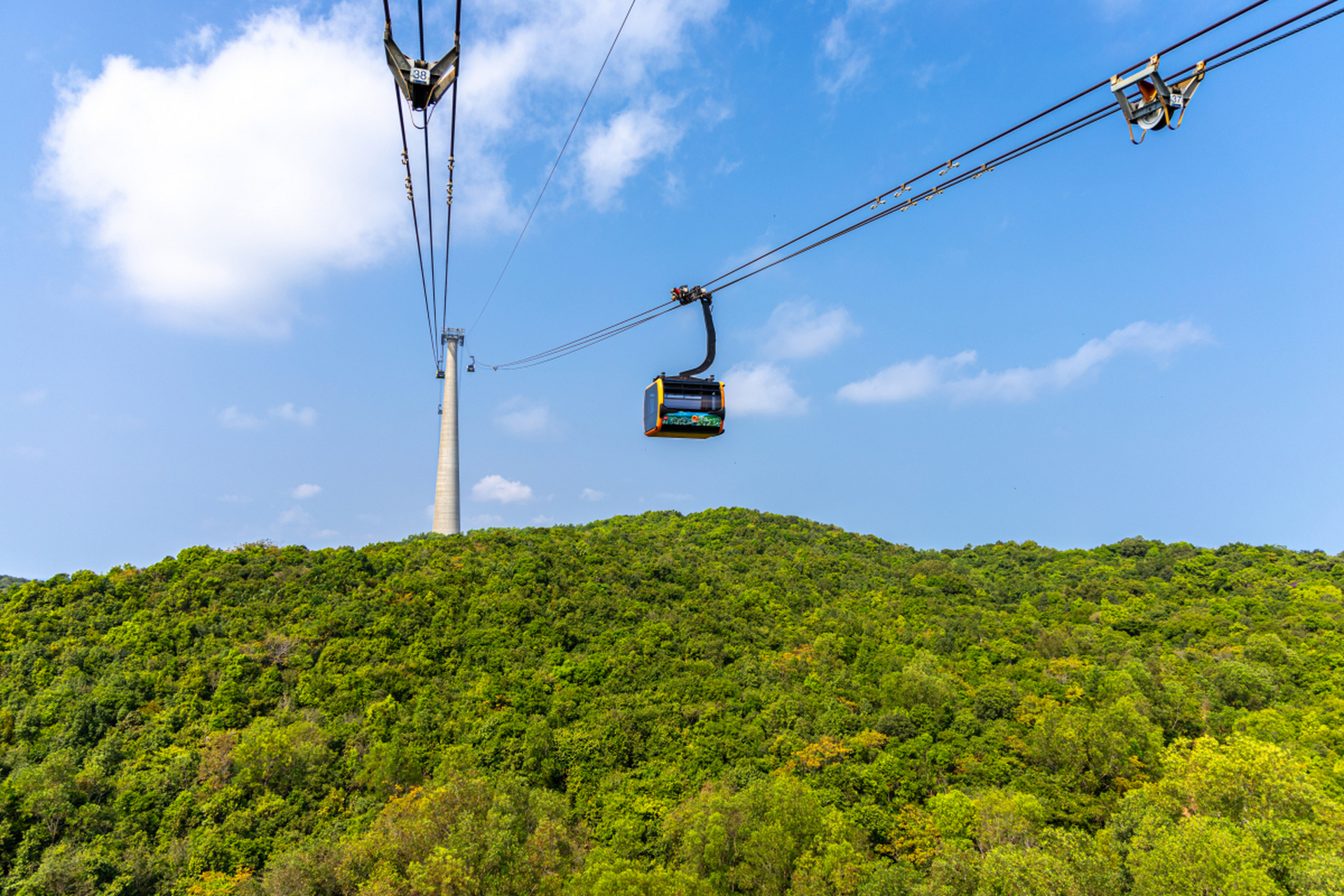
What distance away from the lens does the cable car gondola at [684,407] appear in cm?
1859

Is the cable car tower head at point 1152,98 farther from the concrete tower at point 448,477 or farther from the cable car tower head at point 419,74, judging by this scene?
the concrete tower at point 448,477

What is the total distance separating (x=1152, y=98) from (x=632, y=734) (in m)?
39.1

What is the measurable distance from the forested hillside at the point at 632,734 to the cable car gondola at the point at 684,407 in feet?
56.8

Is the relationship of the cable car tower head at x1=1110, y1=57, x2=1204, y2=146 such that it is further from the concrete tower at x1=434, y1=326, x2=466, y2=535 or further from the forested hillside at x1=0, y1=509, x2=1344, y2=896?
the concrete tower at x1=434, y1=326, x2=466, y2=535

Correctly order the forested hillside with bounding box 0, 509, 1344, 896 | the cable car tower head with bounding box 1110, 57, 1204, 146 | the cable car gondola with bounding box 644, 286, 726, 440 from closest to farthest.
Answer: the cable car tower head with bounding box 1110, 57, 1204, 146, the cable car gondola with bounding box 644, 286, 726, 440, the forested hillside with bounding box 0, 509, 1344, 896

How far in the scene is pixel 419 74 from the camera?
10.4 metres

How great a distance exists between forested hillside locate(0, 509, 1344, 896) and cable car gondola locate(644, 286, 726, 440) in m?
17.3

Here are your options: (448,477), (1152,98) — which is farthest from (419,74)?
(448,477)

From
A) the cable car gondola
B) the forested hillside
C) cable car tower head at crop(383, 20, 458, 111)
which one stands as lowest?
the forested hillside

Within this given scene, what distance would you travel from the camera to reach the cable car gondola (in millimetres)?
18594

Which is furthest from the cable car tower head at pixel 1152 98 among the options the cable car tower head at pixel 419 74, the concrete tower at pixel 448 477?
the concrete tower at pixel 448 477

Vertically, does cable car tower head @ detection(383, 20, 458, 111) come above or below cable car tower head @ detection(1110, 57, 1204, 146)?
above

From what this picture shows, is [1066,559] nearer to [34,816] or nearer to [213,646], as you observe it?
[213,646]

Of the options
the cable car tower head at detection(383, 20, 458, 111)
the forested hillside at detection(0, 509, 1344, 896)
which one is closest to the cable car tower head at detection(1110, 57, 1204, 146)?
the cable car tower head at detection(383, 20, 458, 111)
